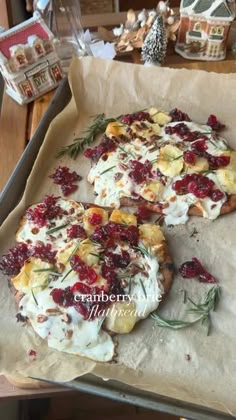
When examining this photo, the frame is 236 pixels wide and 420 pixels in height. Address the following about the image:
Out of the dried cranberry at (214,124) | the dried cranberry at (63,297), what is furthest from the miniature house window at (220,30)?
the dried cranberry at (63,297)

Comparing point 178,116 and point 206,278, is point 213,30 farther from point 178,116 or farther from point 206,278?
point 206,278

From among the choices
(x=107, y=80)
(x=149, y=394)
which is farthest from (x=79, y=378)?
(x=107, y=80)

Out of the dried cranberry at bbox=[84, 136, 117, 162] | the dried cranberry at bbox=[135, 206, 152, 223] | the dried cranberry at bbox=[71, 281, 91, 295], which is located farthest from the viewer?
the dried cranberry at bbox=[84, 136, 117, 162]

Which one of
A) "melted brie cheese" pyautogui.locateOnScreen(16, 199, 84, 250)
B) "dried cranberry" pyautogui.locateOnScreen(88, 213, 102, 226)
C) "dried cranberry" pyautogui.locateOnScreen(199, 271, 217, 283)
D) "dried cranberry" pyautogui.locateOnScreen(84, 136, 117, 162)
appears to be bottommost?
"dried cranberry" pyautogui.locateOnScreen(199, 271, 217, 283)

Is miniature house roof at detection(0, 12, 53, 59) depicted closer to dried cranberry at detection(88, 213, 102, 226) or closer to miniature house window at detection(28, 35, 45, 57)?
miniature house window at detection(28, 35, 45, 57)

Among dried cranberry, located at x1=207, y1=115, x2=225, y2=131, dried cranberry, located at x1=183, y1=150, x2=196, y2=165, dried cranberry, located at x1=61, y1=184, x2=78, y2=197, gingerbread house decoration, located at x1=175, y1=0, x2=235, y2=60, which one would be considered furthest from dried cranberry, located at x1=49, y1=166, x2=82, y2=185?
gingerbread house decoration, located at x1=175, y1=0, x2=235, y2=60
